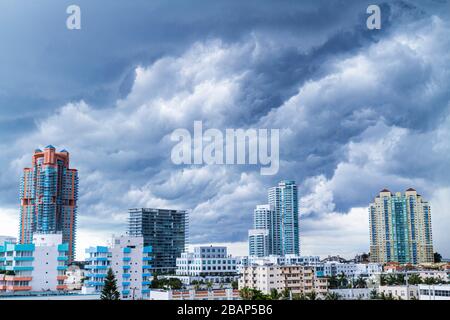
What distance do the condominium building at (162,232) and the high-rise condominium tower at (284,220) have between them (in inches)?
145

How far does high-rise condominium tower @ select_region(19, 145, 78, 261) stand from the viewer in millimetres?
10250

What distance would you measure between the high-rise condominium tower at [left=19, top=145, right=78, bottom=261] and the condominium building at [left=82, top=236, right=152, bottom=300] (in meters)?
1.71

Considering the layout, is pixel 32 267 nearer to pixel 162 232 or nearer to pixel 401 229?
pixel 162 232

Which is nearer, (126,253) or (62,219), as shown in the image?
(126,253)

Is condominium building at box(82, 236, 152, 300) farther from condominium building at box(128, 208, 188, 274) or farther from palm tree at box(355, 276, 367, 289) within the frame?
palm tree at box(355, 276, 367, 289)

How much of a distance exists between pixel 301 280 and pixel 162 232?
5.81 meters

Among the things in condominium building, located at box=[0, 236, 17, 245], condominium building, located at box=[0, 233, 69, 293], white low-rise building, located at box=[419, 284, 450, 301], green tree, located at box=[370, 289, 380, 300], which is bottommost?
green tree, located at box=[370, 289, 380, 300]

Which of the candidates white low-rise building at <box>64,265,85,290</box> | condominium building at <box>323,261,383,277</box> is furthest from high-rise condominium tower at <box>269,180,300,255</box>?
white low-rise building at <box>64,265,85,290</box>

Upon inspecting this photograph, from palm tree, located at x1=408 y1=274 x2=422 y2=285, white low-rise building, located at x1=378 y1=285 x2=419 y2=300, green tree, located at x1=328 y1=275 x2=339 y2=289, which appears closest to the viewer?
white low-rise building, located at x1=378 y1=285 x2=419 y2=300

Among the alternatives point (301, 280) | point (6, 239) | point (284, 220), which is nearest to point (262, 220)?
point (284, 220)
